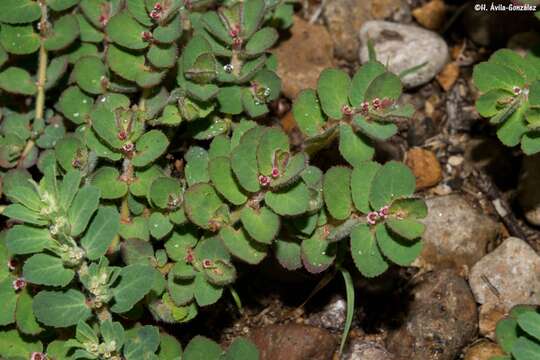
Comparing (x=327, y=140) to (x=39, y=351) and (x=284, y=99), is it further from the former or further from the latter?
(x=39, y=351)

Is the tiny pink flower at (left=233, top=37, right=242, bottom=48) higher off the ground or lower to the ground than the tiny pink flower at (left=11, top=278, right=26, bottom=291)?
higher

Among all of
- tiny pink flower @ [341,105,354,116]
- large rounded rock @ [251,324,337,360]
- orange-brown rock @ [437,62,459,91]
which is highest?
tiny pink flower @ [341,105,354,116]

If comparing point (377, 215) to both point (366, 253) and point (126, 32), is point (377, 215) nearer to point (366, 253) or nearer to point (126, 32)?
point (366, 253)

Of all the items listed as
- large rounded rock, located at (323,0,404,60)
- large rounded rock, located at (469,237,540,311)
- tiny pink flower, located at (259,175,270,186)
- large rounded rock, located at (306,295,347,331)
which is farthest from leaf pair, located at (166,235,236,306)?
large rounded rock, located at (323,0,404,60)

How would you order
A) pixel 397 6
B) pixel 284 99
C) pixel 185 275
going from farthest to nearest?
pixel 397 6 → pixel 284 99 → pixel 185 275

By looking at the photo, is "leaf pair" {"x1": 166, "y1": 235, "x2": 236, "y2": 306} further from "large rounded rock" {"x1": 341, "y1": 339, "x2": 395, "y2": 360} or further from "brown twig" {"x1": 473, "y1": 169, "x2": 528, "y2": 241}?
"brown twig" {"x1": 473, "y1": 169, "x2": 528, "y2": 241}

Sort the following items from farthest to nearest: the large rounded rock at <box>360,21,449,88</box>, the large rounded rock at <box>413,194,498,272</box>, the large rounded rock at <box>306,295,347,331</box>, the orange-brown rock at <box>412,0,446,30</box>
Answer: the orange-brown rock at <box>412,0,446,30</box>, the large rounded rock at <box>360,21,449,88</box>, the large rounded rock at <box>413,194,498,272</box>, the large rounded rock at <box>306,295,347,331</box>

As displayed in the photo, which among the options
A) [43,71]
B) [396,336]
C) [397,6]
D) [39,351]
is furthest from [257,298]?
[397,6]
